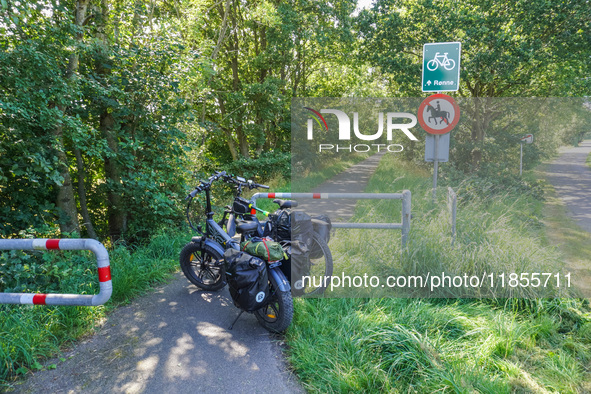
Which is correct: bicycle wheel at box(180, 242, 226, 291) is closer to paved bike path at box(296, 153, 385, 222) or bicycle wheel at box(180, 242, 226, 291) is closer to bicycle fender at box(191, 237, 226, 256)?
bicycle fender at box(191, 237, 226, 256)

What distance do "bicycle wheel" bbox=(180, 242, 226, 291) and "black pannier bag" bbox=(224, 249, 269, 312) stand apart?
1.01 meters

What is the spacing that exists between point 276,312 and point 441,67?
3764 mm

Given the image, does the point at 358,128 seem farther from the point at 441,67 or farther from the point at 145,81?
the point at 145,81

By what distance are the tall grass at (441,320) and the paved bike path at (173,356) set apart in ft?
1.05

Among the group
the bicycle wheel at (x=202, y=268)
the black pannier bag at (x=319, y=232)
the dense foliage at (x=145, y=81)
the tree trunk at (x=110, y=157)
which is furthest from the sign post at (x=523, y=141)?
the tree trunk at (x=110, y=157)

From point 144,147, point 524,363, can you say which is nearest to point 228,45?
point 144,147

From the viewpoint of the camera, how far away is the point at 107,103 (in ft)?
17.0

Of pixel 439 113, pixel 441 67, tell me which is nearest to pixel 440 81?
pixel 441 67

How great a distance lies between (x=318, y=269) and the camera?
12.8 ft

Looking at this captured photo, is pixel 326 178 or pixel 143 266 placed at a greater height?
pixel 326 178

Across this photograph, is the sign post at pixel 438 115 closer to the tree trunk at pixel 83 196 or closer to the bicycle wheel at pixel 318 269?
the bicycle wheel at pixel 318 269

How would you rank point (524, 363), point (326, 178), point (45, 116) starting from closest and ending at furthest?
1. point (524, 363)
2. point (45, 116)
3. point (326, 178)

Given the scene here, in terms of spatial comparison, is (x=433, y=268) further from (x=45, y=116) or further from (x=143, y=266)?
(x=45, y=116)

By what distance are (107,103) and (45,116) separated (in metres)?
1.25
